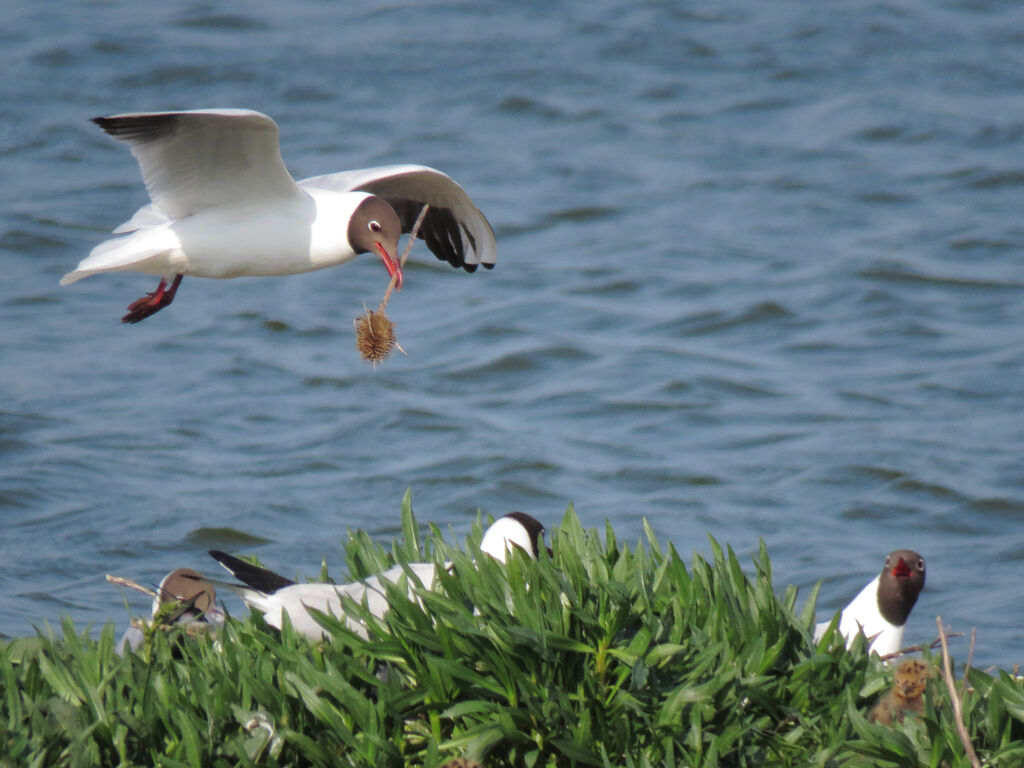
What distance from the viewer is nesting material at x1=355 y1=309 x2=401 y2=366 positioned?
4.93 m

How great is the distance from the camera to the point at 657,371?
13281mm

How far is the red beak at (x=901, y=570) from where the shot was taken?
6.48 meters

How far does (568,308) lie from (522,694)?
1096 centimetres

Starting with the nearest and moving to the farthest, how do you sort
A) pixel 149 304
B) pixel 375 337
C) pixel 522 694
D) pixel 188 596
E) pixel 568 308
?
1. pixel 522 694
2. pixel 375 337
3. pixel 149 304
4. pixel 188 596
5. pixel 568 308

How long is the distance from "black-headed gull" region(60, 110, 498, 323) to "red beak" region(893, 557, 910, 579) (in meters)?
2.76

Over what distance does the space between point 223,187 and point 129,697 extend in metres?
2.19

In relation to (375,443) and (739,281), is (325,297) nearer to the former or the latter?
(375,443)

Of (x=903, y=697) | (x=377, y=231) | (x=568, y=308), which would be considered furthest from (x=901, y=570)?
(x=568, y=308)

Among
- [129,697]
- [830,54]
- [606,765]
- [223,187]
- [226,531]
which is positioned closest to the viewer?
[606,765]

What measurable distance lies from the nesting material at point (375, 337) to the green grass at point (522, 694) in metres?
1.20

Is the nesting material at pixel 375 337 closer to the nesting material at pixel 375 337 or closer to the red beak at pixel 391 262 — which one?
the nesting material at pixel 375 337

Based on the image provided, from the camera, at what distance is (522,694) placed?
3.65m

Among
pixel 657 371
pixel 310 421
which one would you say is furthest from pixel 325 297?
pixel 657 371

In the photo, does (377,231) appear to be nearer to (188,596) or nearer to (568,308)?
(188,596)
